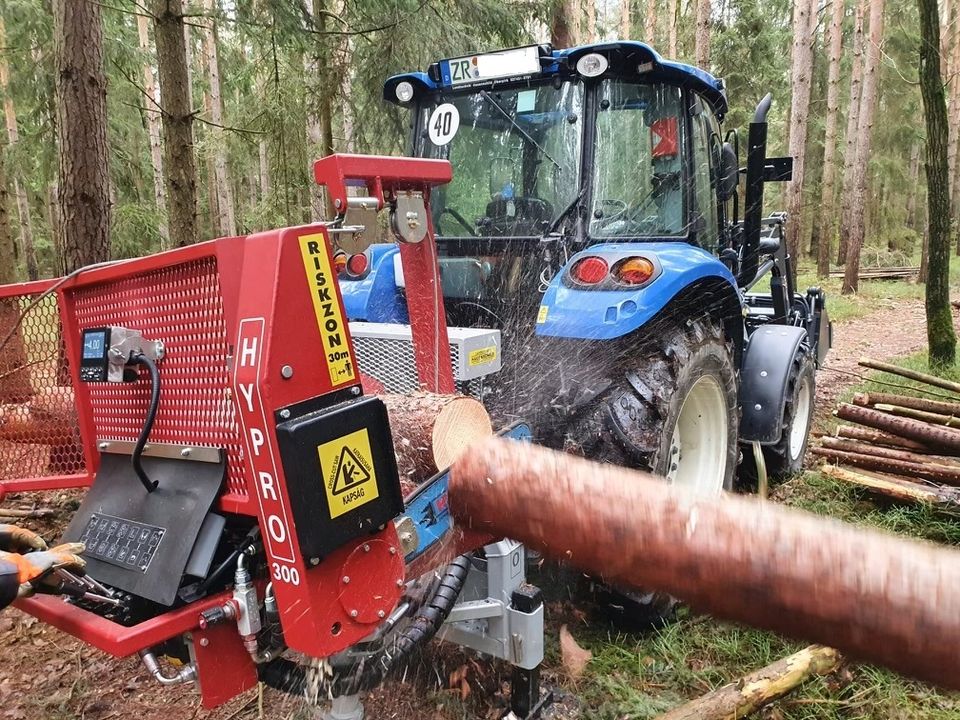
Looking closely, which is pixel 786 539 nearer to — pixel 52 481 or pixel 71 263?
pixel 52 481

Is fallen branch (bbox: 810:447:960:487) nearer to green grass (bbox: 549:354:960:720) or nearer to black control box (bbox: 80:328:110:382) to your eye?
green grass (bbox: 549:354:960:720)

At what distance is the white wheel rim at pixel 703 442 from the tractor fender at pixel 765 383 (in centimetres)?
50

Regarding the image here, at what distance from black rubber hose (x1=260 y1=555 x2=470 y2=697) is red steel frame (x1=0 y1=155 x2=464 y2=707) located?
0.10 meters

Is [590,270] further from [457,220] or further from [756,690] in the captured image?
[756,690]

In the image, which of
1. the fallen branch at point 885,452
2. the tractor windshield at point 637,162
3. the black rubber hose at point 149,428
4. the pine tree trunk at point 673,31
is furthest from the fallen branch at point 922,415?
the pine tree trunk at point 673,31

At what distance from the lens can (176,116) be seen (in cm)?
650

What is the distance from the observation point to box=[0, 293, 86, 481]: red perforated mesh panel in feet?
8.20

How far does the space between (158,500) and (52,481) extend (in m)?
0.79

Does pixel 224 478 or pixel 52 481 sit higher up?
pixel 224 478

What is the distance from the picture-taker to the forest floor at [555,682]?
2.63 meters

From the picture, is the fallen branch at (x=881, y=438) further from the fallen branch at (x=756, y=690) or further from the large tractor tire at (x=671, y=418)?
the fallen branch at (x=756, y=690)

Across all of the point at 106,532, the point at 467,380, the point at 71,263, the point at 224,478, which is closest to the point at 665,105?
the point at 467,380

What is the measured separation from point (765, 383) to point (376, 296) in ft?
7.82

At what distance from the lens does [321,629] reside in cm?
165
